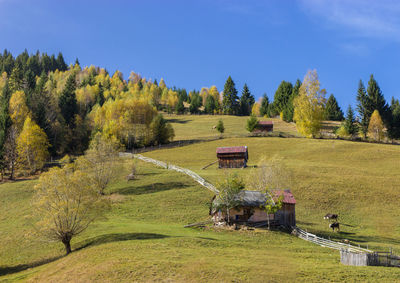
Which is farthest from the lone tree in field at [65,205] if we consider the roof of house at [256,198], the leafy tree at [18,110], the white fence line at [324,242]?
the leafy tree at [18,110]

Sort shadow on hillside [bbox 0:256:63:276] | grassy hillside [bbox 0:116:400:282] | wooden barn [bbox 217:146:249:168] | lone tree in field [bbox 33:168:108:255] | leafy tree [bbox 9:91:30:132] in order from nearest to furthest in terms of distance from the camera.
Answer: grassy hillside [bbox 0:116:400:282] → shadow on hillside [bbox 0:256:63:276] → lone tree in field [bbox 33:168:108:255] → wooden barn [bbox 217:146:249:168] → leafy tree [bbox 9:91:30:132]

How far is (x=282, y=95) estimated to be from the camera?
136m

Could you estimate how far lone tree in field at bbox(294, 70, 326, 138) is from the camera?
3541 inches

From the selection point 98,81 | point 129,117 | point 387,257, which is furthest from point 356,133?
point 98,81

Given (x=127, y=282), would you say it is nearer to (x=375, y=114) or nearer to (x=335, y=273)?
(x=335, y=273)

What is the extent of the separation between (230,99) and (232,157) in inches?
3374

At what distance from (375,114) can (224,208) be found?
7332 cm

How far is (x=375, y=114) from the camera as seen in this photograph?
95188 millimetres

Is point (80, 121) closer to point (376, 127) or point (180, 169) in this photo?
point (180, 169)

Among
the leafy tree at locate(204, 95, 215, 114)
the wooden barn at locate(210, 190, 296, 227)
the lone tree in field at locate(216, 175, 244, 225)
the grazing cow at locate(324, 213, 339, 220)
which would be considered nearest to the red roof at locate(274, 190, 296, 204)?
the wooden barn at locate(210, 190, 296, 227)

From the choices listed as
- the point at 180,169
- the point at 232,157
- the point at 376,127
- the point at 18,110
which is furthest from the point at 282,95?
the point at 18,110

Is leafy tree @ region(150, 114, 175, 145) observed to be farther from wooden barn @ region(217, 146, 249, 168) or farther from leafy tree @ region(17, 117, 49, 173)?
leafy tree @ region(17, 117, 49, 173)

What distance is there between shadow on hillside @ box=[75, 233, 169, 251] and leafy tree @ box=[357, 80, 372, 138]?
8204 centimetres

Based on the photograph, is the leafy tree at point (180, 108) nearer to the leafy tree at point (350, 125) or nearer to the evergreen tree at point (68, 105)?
the evergreen tree at point (68, 105)
